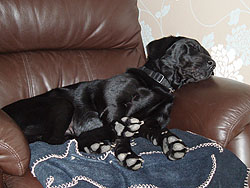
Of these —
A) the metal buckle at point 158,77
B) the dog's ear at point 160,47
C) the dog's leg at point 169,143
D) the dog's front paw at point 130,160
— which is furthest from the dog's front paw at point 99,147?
the dog's ear at point 160,47

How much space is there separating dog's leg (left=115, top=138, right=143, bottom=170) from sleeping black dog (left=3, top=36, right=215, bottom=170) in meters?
0.06

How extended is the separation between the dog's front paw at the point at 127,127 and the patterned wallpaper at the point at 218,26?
35.5 inches

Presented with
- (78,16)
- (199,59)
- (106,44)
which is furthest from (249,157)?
(78,16)

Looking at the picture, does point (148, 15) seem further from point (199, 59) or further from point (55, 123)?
point (55, 123)

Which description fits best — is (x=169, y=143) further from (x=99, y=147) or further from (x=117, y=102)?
(x=117, y=102)

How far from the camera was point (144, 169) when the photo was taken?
4.15 ft


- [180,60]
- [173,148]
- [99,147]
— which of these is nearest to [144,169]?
[173,148]

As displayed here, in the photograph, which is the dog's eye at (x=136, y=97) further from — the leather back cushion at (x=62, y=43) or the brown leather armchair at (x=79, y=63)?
the leather back cushion at (x=62, y=43)

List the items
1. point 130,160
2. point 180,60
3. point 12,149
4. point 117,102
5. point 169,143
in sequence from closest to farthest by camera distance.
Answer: point 12,149 → point 130,160 → point 169,143 → point 117,102 → point 180,60

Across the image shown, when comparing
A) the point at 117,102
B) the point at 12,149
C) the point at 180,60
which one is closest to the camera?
the point at 12,149

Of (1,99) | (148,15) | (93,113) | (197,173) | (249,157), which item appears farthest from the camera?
(148,15)

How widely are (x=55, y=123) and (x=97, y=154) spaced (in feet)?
1.11

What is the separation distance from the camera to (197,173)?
4.10ft

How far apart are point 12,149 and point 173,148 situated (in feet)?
2.39
